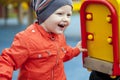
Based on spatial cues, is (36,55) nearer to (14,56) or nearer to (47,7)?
(14,56)

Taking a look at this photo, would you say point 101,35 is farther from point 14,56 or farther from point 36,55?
point 14,56

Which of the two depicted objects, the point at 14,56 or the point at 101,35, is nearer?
the point at 14,56

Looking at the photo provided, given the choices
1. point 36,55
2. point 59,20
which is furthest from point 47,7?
point 36,55

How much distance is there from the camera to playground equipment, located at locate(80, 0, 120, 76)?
80.2 inches

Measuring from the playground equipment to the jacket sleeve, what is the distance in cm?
45

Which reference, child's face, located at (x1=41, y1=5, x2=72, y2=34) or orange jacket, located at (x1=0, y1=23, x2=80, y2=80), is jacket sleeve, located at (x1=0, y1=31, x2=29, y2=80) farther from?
child's face, located at (x1=41, y1=5, x2=72, y2=34)

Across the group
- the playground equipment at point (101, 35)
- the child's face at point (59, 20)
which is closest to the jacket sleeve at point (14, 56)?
the child's face at point (59, 20)

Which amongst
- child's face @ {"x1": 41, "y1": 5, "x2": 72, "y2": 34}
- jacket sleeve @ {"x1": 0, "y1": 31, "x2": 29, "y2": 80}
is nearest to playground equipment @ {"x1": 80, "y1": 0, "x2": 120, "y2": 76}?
child's face @ {"x1": 41, "y1": 5, "x2": 72, "y2": 34}

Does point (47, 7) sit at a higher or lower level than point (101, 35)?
higher

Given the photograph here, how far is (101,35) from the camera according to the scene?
217cm

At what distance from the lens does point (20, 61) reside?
2066 mm

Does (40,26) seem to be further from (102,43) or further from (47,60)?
(102,43)

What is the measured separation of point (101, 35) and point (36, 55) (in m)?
0.42

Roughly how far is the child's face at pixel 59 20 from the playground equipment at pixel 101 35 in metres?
0.14
